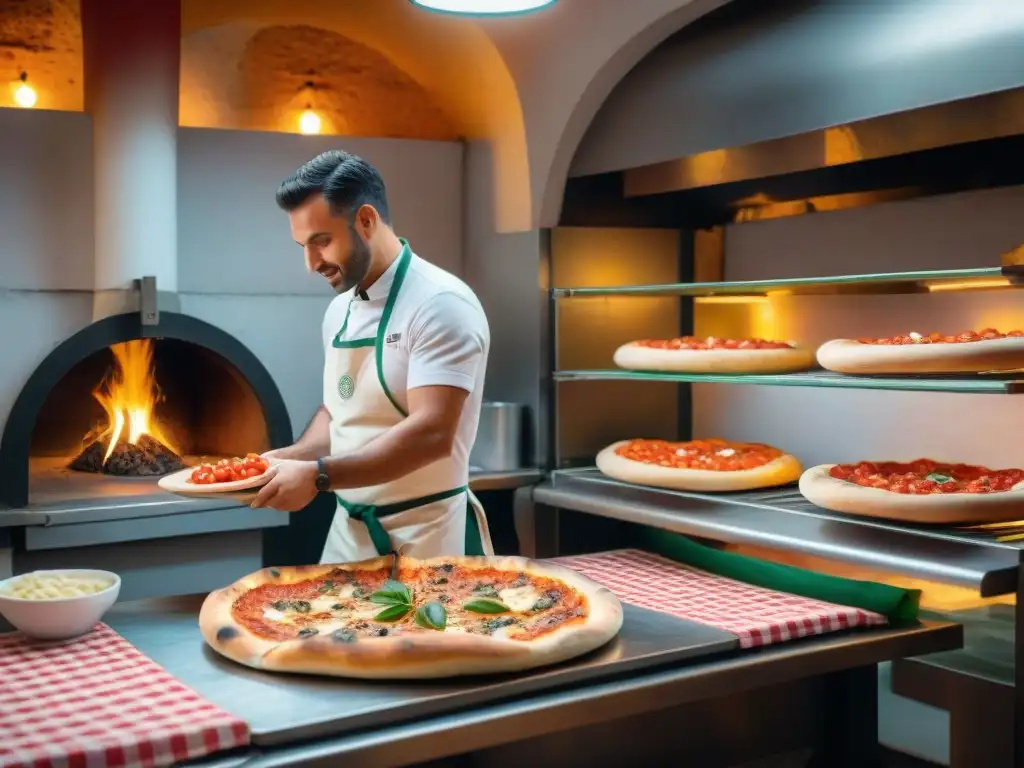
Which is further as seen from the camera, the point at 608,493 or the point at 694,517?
the point at 608,493

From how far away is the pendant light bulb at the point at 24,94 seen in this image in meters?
4.01

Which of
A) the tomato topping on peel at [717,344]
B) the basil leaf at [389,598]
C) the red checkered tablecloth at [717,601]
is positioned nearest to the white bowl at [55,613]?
the basil leaf at [389,598]

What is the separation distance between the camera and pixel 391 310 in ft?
9.09

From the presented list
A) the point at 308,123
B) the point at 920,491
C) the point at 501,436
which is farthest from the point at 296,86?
the point at 920,491

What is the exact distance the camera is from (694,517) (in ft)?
10.2

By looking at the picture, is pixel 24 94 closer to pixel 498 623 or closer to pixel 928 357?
pixel 498 623

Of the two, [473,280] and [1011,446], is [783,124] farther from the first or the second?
[473,280]

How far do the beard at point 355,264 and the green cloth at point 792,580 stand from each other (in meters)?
0.91

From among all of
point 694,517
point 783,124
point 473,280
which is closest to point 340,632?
point 694,517

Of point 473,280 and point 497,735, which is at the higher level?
point 473,280

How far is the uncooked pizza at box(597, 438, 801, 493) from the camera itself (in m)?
3.25

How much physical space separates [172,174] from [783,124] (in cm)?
188

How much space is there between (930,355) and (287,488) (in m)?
1.45

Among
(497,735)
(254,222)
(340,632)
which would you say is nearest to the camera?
(497,735)
